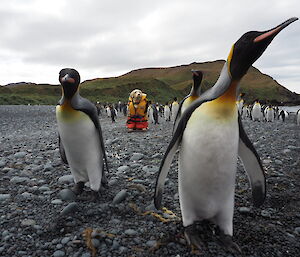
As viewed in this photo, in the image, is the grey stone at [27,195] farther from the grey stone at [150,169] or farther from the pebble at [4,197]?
the grey stone at [150,169]

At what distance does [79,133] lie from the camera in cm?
281

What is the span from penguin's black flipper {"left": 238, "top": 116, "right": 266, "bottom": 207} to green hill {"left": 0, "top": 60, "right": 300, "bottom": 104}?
3164 cm

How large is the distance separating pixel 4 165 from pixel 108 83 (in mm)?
64248

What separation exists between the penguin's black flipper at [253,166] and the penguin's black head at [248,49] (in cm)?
52

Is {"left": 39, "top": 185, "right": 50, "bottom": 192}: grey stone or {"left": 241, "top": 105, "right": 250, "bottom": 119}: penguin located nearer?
{"left": 39, "top": 185, "right": 50, "bottom": 192}: grey stone

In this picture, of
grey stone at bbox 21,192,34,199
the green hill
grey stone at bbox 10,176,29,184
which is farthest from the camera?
the green hill


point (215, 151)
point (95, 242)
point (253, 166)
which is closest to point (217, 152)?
point (215, 151)

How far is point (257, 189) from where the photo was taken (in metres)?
2.22

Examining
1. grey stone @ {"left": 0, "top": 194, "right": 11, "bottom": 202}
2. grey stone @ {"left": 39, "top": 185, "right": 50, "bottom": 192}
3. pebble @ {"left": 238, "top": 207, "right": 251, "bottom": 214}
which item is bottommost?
pebble @ {"left": 238, "top": 207, "right": 251, "bottom": 214}

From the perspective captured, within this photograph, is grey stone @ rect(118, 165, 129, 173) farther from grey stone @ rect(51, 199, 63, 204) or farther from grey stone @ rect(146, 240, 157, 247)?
grey stone @ rect(146, 240, 157, 247)

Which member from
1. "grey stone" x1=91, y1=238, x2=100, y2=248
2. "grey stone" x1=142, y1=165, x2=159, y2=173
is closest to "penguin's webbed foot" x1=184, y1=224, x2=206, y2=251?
"grey stone" x1=91, y1=238, x2=100, y2=248

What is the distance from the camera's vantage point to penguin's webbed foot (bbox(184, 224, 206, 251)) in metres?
2.00

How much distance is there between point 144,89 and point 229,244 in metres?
55.1

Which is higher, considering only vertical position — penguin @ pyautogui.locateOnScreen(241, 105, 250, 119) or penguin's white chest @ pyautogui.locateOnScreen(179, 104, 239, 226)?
penguin's white chest @ pyautogui.locateOnScreen(179, 104, 239, 226)
